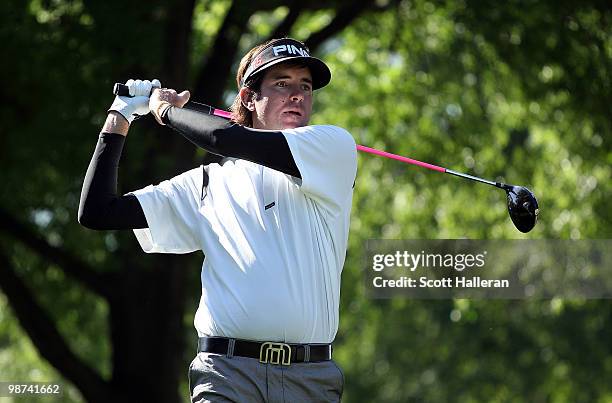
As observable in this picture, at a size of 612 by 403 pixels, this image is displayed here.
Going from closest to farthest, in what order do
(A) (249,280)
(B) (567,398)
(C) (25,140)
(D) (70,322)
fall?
1. (A) (249,280)
2. (C) (25,140)
3. (D) (70,322)
4. (B) (567,398)

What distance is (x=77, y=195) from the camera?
10.9 m

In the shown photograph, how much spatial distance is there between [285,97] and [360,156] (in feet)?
35.5

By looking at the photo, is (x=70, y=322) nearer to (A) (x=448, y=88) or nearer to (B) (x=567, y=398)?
(A) (x=448, y=88)

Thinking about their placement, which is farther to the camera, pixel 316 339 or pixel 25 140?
pixel 25 140

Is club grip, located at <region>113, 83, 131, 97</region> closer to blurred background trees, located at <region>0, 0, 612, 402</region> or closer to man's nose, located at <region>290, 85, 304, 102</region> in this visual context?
man's nose, located at <region>290, 85, 304, 102</region>

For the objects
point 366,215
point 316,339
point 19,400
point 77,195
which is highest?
point 366,215

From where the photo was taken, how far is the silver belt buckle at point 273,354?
3975mm

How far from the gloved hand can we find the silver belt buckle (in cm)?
100

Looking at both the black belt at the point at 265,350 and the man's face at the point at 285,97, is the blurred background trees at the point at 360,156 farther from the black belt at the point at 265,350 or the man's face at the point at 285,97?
the black belt at the point at 265,350

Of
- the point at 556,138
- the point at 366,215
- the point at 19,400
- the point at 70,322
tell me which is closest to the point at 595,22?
the point at 556,138

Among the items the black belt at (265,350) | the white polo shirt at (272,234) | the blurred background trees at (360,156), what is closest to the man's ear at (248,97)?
the white polo shirt at (272,234)

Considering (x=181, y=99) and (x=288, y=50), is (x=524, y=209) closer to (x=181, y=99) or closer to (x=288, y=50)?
(x=288, y=50)

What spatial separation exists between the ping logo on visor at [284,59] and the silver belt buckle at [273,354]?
107cm

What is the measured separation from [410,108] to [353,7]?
2.88 meters
